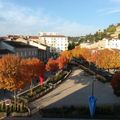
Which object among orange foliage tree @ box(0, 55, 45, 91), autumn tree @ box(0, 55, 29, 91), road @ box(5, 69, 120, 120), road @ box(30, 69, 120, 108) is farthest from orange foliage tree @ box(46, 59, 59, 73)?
autumn tree @ box(0, 55, 29, 91)

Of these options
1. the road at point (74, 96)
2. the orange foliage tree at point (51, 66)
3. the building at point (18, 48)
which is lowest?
the orange foliage tree at point (51, 66)

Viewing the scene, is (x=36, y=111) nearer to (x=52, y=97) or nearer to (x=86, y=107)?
(x=86, y=107)

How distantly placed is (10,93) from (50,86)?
6597 millimetres

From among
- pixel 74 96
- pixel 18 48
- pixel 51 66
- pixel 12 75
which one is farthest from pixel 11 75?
pixel 18 48

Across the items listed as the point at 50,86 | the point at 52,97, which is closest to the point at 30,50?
the point at 50,86

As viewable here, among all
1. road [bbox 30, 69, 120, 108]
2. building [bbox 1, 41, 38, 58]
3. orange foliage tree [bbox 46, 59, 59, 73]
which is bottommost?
orange foliage tree [bbox 46, 59, 59, 73]

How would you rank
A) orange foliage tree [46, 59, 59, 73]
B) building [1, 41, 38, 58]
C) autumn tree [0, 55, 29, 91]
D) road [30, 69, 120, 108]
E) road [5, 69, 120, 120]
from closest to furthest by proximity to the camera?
1. road [5, 69, 120, 120]
2. road [30, 69, 120, 108]
3. autumn tree [0, 55, 29, 91]
4. orange foliage tree [46, 59, 59, 73]
5. building [1, 41, 38, 58]

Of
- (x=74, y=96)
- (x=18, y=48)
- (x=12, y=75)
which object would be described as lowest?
(x=74, y=96)

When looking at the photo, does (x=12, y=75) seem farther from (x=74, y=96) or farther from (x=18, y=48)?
(x=18, y=48)

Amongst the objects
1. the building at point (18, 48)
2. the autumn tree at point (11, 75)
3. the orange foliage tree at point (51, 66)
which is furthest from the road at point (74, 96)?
the building at point (18, 48)

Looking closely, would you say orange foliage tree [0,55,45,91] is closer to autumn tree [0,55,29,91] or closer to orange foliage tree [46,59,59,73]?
autumn tree [0,55,29,91]

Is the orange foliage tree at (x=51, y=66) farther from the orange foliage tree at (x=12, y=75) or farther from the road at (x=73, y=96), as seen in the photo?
the orange foliage tree at (x=12, y=75)

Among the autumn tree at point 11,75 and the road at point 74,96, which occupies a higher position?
the autumn tree at point 11,75

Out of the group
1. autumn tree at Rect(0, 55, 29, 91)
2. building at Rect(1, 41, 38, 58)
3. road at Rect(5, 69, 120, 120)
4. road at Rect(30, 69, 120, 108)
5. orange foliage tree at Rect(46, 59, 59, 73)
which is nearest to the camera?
road at Rect(5, 69, 120, 120)
